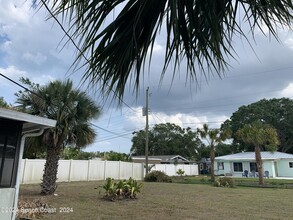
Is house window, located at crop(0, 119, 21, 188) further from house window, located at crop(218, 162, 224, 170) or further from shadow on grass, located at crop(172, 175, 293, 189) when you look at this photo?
house window, located at crop(218, 162, 224, 170)

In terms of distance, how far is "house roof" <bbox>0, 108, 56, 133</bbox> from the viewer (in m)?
4.28

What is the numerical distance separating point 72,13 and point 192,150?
2050 inches

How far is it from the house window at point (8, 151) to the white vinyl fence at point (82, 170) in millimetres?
13431

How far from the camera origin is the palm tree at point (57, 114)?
11344 millimetres

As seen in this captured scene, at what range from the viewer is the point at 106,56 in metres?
1.55

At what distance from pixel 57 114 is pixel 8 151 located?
695 cm

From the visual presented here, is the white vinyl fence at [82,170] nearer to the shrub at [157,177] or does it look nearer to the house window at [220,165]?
the shrub at [157,177]

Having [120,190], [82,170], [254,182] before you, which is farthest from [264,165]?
[120,190]

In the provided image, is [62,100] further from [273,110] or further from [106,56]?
[273,110]

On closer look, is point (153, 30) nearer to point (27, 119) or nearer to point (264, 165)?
point (27, 119)

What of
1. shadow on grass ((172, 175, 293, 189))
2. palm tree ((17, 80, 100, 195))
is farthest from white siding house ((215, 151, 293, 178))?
palm tree ((17, 80, 100, 195))

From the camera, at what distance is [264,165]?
32281 millimetres

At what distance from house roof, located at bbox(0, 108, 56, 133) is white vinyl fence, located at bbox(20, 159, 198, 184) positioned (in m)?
13.0

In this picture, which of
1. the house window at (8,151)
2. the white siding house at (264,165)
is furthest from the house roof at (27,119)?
the white siding house at (264,165)
